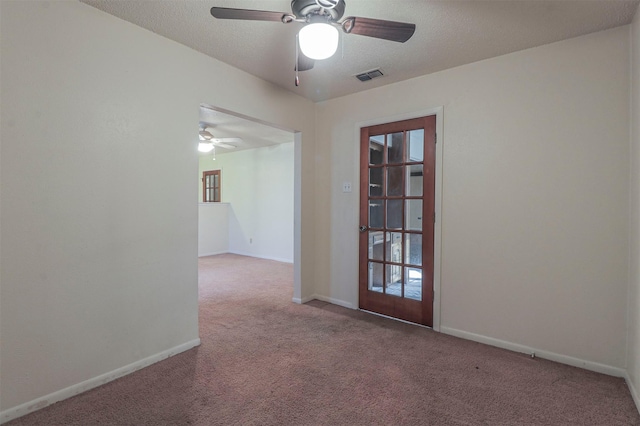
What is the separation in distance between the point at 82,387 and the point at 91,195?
119 centimetres

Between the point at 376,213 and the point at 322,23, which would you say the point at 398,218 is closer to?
the point at 376,213

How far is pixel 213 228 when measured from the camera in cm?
705

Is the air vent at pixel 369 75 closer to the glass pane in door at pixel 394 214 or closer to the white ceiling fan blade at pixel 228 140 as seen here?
the glass pane in door at pixel 394 214

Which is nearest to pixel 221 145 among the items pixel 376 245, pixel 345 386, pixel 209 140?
pixel 209 140

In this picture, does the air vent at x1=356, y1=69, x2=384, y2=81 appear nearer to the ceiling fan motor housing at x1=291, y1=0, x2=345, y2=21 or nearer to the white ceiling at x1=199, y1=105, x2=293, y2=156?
the ceiling fan motor housing at x1=291, y1=0, x2=345, y2=21

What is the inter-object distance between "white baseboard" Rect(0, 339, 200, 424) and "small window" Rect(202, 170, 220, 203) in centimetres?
592

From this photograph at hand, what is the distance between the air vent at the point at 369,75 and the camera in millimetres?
2850

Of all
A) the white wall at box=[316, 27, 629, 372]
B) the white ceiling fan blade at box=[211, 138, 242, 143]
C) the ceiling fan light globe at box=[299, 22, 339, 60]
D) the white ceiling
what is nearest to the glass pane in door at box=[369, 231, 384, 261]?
the white wall at box=[316, 27, 629, 372]

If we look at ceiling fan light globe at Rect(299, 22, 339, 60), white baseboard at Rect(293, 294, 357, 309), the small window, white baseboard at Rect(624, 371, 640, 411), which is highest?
ceiling fan light globe at Rect(299, 22, 339, 60)

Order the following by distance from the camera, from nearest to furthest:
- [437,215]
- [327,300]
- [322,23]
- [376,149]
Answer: [322,23]
[437,215]
[376,149]
[327,300]

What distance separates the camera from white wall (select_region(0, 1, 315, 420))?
5.64ft

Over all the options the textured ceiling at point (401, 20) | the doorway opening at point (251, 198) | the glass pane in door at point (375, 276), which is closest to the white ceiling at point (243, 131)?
the doorway opening at point (251, 198)

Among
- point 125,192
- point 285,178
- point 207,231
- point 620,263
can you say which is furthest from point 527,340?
point 207,231

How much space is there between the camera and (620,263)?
2131mm
